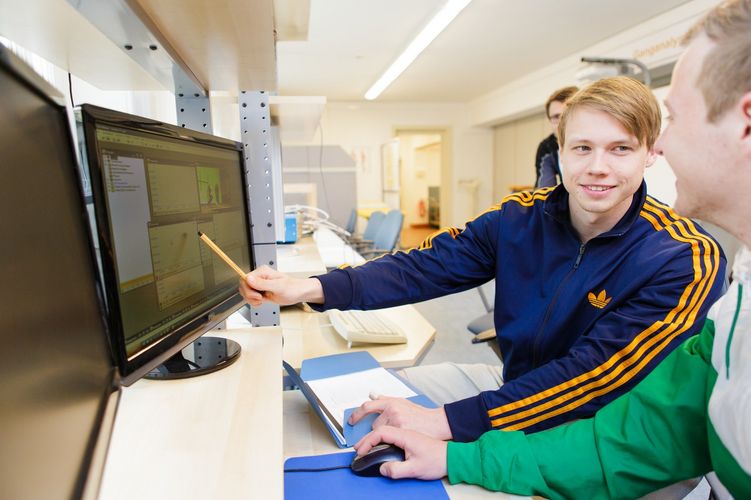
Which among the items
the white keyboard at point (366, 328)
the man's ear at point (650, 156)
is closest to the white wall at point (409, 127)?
the white keyboard at point (366, 328)

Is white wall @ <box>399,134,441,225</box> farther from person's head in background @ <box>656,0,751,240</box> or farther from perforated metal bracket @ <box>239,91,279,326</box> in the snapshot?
person's head in background @ <box>656,0,751,240</box>

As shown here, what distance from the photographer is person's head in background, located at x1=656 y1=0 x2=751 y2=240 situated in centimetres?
55

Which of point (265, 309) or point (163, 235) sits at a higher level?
point (163, 235)

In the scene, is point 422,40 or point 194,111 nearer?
point 194,111

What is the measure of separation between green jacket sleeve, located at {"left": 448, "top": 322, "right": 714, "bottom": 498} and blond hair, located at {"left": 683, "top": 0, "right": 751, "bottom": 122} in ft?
1.19

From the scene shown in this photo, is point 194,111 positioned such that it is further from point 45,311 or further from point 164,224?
point 45,311

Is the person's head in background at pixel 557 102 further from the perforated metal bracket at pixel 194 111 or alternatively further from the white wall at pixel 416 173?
the white wall at pixel 416 173

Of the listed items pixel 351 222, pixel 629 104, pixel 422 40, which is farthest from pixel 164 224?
Answer: pixel 351 222

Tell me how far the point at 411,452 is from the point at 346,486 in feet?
0.35

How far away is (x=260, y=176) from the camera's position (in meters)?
1.17

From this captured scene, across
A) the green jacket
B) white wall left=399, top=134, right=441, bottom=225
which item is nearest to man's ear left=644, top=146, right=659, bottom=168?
the green jacket

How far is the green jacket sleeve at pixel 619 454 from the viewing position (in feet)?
2.35

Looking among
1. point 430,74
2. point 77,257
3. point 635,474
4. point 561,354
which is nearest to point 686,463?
point 635,474

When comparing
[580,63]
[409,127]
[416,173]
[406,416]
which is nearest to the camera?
[406,416]
